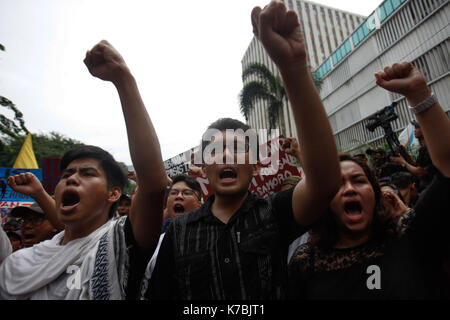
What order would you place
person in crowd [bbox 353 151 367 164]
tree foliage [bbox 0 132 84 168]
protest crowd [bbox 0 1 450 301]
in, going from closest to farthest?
protest crowd [bbox 0 1 450 301], person in crowd [bbox 353 151 367 164], tree foliage [bbox 0 132 84 168]

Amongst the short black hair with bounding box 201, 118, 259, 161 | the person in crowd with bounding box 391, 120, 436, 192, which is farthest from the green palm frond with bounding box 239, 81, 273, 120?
the short black hair with bounding box 201, 118, 259, 161

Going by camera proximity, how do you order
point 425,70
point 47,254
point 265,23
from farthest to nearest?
point 425,70 → point 47,254 → point 265,23

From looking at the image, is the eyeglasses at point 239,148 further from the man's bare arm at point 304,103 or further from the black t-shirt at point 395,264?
the black t-shirt at point 395,264

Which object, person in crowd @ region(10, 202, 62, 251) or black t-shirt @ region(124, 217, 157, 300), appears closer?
black t-shirt @ region(124, 217, 157, 300)

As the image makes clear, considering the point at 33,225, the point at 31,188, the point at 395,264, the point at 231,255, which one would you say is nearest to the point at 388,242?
the point at 395,264

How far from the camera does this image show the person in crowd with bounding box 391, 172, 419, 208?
3043 millimetres

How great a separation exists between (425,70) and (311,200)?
65.8ft

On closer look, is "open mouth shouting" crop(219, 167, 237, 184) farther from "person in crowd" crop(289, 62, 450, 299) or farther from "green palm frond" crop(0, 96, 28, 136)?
"green palm frond" crop(0, 96, 28, 136)

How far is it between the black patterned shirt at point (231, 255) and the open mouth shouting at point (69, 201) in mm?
578

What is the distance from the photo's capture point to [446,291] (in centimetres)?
125

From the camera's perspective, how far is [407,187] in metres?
3.14

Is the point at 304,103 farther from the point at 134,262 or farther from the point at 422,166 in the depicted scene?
the point at 422,166
